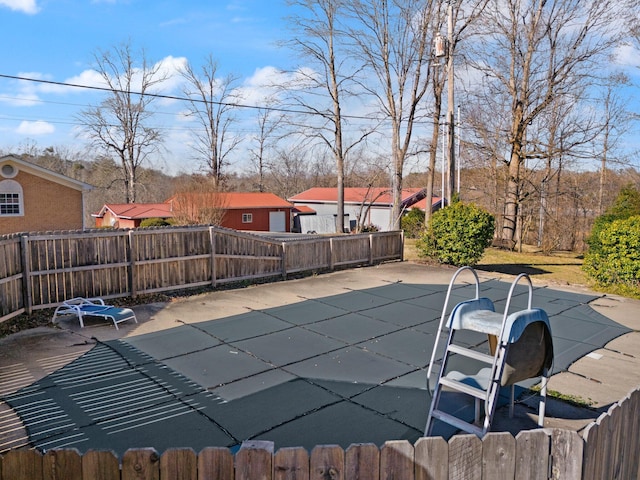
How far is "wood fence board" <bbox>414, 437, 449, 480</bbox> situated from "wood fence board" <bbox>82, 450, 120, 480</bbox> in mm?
1412

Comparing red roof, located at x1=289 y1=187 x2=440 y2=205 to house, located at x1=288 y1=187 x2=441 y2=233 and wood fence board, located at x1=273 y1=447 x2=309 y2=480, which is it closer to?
house, located at x1=288 y1=187 x2=441 y2=233

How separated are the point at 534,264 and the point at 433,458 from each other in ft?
57.2

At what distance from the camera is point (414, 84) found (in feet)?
70.9

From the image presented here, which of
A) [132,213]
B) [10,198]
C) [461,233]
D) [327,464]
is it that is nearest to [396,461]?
[327,464]

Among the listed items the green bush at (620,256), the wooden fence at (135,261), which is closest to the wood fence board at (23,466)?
the wooden fence at (135,261)

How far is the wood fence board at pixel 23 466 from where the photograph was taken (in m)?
2.04

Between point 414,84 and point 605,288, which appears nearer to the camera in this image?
point 605,288

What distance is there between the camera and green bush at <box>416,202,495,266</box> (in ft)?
45.7

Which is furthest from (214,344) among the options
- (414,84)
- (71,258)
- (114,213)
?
(114,213)

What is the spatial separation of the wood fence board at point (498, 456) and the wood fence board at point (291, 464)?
36.5 inches

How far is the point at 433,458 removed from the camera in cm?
222

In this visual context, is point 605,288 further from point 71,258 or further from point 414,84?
point 414,84

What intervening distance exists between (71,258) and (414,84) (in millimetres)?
17642

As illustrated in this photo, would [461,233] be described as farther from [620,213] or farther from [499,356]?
[499,356]
